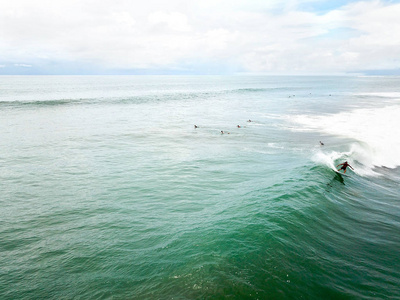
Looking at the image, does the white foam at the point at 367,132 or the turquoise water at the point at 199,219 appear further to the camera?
the white foam at the point at 367,132

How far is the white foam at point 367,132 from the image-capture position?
27.5 metres

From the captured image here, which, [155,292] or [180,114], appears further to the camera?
[180,114]

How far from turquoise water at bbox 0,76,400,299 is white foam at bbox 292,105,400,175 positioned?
346 mm

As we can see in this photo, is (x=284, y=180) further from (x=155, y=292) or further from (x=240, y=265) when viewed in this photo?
(x=155, y=292)

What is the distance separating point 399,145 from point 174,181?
27816mm

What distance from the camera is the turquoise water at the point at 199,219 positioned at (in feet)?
35.9

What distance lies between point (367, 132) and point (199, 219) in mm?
34372

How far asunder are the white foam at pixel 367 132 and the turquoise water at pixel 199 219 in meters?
0.35

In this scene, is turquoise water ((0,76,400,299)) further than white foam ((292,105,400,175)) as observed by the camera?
No

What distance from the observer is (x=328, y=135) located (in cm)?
3812

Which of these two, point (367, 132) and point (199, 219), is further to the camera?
point (367, 132)

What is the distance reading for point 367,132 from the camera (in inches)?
1538

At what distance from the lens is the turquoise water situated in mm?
10938

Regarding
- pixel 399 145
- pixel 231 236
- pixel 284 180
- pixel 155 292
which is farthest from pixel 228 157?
pixel 399 145
